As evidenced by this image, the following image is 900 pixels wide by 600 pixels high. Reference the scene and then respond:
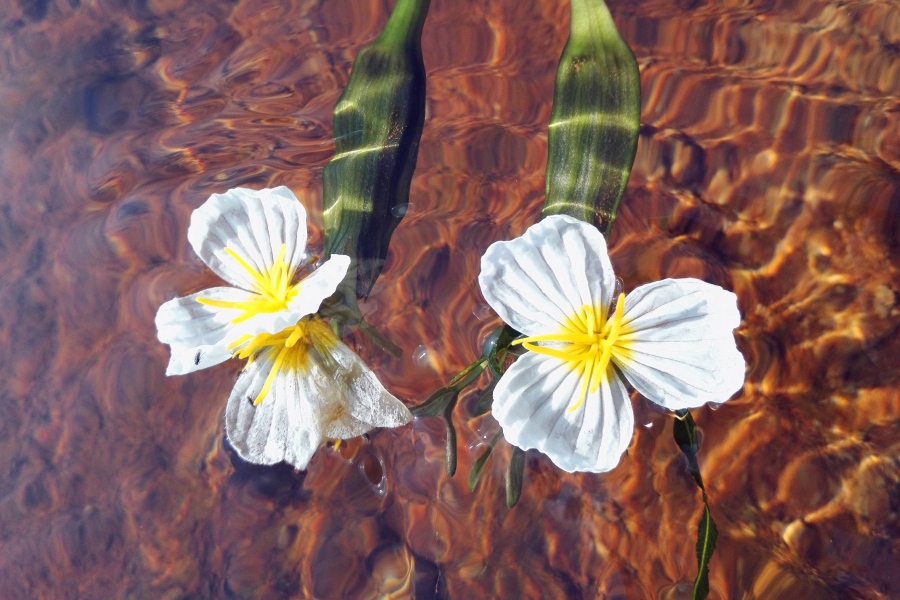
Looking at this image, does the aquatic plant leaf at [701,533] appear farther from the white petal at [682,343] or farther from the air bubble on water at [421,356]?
the air bubble on water at [421,356]

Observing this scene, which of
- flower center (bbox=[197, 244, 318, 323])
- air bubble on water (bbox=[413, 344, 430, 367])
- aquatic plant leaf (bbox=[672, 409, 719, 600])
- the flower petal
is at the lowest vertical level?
air bubble on water (bbox=[413, 344, 430, 367])

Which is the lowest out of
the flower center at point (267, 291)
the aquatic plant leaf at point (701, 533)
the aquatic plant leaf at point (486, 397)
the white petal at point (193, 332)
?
the aquatic plant leaf at point (701, 533)

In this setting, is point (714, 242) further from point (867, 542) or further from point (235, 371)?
point (235, 371)

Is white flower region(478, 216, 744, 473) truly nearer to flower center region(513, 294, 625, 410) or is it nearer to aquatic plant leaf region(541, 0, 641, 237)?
flower center region(513, 294, 625, 410)

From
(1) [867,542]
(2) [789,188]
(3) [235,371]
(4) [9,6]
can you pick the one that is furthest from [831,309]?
(4) [9,6]

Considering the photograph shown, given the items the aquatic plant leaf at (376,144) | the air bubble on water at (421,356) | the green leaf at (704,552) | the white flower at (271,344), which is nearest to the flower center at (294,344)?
the white flower at (271,344)

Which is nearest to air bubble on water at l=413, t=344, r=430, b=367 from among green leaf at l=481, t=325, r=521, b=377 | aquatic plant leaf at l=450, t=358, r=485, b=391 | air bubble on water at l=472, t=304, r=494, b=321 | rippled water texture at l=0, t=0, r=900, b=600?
rippled water texture at l=0, t=0, r=900, b=600
